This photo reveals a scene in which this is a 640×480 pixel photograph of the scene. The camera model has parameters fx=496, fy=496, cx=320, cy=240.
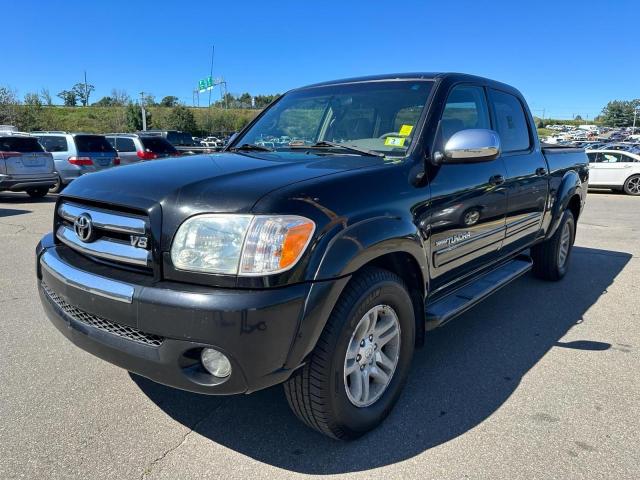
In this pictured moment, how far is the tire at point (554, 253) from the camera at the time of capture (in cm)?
524

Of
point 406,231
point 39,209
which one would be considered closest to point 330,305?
point 406,231

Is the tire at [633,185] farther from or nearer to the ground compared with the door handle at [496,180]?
nearer to the ground

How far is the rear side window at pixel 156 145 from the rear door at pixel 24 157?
12.4 ft

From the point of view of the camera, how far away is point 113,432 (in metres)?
2.57

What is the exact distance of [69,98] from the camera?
92.6 meters

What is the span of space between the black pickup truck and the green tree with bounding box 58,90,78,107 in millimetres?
102490

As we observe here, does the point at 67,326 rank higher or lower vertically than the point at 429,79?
lower

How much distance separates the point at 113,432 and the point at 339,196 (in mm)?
1692

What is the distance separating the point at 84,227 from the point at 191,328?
901mm

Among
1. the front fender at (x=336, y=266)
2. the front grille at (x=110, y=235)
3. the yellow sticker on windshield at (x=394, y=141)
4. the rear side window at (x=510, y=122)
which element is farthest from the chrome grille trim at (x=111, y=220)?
the rear side window at (x=510, y=122)

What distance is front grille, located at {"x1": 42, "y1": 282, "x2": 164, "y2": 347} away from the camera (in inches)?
83.8

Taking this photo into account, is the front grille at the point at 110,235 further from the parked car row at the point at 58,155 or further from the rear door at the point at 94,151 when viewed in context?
the rear door at the point at 94,151

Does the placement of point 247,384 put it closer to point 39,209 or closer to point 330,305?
point 330,305

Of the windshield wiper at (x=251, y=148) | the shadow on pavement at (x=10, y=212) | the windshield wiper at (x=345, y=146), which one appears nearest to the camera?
the windshield wiper at (x=345, y=146)
